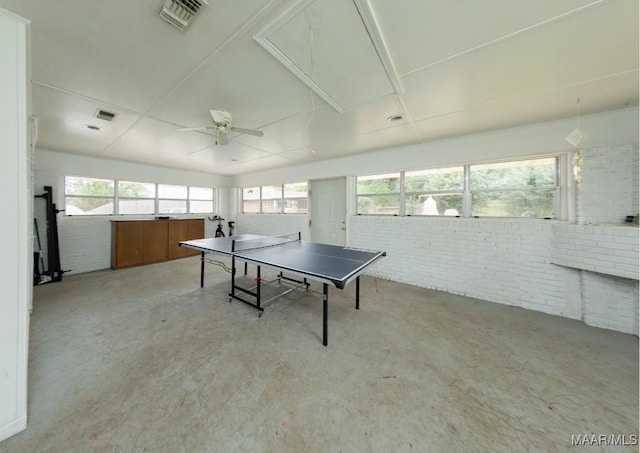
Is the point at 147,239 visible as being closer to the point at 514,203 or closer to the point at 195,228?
the point at 195,228

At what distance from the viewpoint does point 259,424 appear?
4.48 ft

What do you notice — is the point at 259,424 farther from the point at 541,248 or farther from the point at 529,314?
the point at 541,248

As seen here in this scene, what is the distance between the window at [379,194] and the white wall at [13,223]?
4273mm

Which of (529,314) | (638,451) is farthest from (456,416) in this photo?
(529,314)

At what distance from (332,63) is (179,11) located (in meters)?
1.05

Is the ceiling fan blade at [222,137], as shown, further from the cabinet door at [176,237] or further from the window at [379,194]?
the cabinet door at [176,237]

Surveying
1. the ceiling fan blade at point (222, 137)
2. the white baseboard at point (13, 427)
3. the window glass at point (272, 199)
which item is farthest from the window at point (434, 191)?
the white baseboard at point (13, 427)

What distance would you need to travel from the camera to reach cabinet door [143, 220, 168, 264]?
5.12 m

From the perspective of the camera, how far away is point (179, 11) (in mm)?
1272

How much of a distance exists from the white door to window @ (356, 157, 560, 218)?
63 centimetres

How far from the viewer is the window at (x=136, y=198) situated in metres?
5.11

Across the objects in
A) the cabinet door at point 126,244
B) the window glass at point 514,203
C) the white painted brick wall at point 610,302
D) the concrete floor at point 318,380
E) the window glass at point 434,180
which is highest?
the window glass at point 434,180

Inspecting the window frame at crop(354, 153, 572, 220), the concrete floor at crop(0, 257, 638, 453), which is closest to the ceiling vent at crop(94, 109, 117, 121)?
the concrete floor at crop(0, 257, 638, 453)

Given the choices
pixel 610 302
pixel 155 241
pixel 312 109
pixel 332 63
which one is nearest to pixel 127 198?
pixel 155 241
